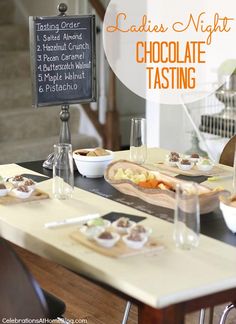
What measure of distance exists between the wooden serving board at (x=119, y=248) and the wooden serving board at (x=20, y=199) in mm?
481

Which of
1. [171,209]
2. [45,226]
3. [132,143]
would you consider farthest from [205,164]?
[45,226]

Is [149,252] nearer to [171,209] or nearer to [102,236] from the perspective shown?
[102,236]

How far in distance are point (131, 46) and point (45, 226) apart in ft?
13.3

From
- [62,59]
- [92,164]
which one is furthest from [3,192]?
[62,59]

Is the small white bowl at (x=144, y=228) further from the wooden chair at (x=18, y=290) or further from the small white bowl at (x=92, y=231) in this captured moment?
the wooden chair at (x=18, y=290)

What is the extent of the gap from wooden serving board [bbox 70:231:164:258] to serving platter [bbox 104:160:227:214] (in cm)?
35

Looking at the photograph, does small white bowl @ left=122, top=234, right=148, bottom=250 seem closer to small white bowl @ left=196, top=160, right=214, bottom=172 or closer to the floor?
small white bowl @ left=196, top=160, right=214, bottom=172

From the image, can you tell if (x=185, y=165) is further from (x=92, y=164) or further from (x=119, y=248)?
(x=119, y=248)

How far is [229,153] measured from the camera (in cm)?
356

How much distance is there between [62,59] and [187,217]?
1.46m

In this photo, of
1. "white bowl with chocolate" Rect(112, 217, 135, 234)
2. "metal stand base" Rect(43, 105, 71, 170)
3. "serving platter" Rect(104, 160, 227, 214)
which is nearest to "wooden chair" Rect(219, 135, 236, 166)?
"serving platter" Rect(104, 160, 227, 214)

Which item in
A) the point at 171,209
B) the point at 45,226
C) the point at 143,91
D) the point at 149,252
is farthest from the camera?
the point at 143,91

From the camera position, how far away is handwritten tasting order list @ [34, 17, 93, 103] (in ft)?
11.2

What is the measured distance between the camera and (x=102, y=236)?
7.44 ft
